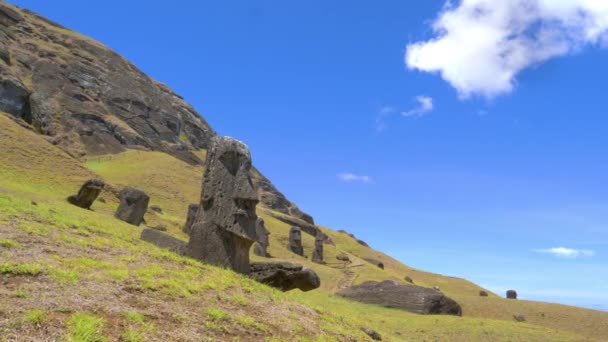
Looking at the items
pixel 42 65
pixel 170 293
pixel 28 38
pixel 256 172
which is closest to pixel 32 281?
pixel 170 293

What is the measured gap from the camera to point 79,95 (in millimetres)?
97188

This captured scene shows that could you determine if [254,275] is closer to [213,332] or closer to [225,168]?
[225,168]

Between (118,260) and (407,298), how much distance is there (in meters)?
24.2

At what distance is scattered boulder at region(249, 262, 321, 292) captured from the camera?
A: 21797 millimetres

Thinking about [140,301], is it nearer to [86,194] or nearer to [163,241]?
[163,241]

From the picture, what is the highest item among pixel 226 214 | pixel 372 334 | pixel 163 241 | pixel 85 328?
pixel 226 214

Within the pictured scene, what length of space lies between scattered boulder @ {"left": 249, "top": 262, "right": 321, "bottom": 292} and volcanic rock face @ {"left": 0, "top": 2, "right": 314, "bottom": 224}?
64.7m

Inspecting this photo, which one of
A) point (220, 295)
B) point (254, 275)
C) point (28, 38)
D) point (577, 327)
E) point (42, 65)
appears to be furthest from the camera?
point (28, 38)

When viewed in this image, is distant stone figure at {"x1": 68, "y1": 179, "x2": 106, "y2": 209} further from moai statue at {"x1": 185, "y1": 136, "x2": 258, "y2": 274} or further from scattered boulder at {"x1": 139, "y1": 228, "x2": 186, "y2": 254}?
moai statue at {"x1": 185, "y1": 136, "x2": 258, "y2": 274}

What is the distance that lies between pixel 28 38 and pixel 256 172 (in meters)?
69.4

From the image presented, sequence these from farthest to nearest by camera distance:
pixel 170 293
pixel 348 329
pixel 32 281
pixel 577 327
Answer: pixel 577 327 → pixel 348 329 → pixel 170 293 → pixel 32 281

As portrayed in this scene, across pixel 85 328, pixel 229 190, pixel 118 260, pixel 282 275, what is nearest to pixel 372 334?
pixel 282 275

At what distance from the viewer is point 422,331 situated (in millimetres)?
26922

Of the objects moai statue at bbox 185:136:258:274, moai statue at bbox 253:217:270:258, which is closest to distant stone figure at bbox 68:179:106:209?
moai statue at bbox 253:217:270:258
